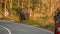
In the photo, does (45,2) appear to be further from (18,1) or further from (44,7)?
(18,1)

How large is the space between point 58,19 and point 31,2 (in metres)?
48.3

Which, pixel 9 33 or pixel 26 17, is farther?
pixel 26 17

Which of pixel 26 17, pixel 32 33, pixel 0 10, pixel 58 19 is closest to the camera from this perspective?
pixel 58 19

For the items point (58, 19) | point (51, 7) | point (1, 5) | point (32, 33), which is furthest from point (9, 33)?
point (1, 5)

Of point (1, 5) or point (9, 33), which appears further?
point (1, 5)

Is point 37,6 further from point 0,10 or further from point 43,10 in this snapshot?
point 0,10

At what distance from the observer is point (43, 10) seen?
5572 cm

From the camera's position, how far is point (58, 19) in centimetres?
1376

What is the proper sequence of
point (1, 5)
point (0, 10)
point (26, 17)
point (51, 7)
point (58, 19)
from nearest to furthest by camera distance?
1. point (58, 19)
2. point (26, 17)
3. point (51, 7)
4. point (0, 10)
5. point (1, 5)

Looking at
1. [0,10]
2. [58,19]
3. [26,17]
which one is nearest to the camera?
[58,19]

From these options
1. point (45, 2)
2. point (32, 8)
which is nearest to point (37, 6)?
point (32, 8)

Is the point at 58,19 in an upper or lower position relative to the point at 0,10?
upper

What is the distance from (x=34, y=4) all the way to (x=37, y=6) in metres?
1.34

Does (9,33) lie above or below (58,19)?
below
